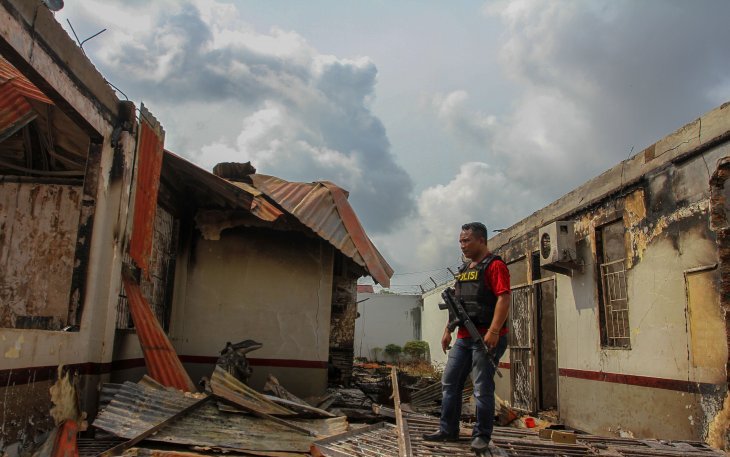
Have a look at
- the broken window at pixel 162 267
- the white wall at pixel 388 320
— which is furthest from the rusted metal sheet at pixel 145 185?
the white wall at pixel 388 320

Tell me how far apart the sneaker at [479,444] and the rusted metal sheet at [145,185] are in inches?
167

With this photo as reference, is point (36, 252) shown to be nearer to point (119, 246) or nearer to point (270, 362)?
point (119, 246)

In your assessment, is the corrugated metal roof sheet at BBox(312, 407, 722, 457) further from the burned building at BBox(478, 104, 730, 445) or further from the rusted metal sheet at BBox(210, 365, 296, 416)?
the rusted metal sheet at BBox(210, 365, 296, 416)

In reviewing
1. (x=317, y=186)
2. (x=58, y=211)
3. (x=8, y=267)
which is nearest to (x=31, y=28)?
(x=58, y=211)

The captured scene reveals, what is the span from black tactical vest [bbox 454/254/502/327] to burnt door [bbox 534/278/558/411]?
6472 mm

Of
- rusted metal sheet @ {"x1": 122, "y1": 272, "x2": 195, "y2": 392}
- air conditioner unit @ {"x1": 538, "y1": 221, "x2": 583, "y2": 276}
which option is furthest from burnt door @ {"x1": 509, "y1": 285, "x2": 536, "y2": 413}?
rusted metal sheet @ {"x1": 122, "y1": 272, "x2": 195, "y2": 392}

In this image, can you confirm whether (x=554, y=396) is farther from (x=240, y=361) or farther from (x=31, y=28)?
(x=31, y=28)

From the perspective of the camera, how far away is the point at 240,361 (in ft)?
25.0

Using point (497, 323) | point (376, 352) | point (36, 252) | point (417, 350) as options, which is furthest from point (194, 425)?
point (376, 352)

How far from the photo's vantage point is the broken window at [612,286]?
8.29 m

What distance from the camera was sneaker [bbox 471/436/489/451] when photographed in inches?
172

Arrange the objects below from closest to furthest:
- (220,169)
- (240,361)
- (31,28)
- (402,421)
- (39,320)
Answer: (31,28) < (402,421) < (39,320) < (240,361) < (220,169)

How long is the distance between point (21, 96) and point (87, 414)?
A: 3.21 meters

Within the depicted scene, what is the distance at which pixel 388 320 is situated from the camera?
30.3 m
